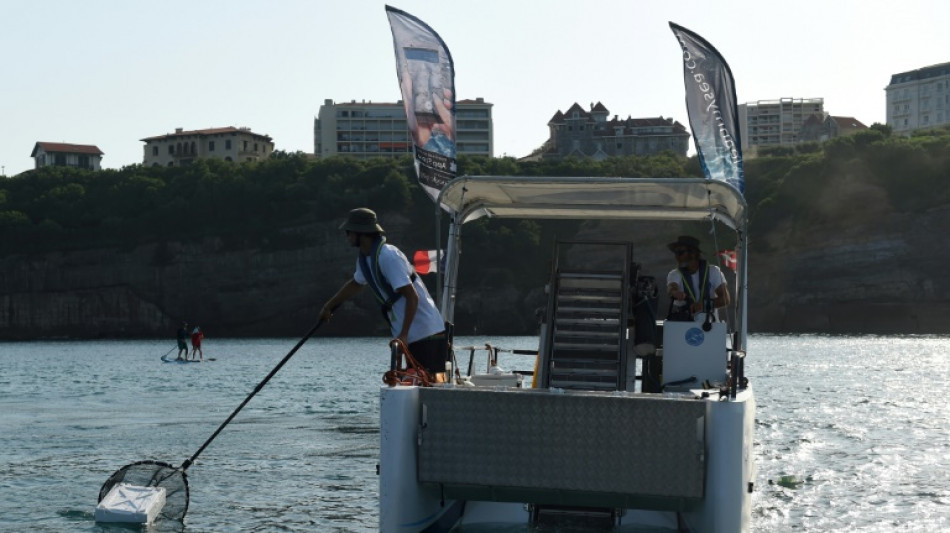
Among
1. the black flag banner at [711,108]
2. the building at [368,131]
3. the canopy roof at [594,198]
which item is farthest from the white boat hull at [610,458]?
the building at [368,131]

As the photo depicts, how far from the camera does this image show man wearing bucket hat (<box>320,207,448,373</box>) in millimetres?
9398

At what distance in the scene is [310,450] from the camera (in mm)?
18344

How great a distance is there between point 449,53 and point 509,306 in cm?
8668

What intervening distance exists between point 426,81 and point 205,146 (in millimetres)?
155592

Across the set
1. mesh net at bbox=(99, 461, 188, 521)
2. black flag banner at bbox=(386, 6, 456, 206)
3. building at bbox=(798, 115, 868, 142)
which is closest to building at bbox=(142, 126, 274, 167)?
building at bbox=(798, 115, 868, 142)

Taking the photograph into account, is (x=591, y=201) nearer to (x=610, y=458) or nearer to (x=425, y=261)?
(x=425, y=261)

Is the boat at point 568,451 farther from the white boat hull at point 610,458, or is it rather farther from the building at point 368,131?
the building at point 368,131

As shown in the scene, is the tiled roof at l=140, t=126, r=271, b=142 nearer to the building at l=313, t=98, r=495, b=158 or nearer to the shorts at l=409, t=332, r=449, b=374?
the building at l=313, t=98, r=495, b=158

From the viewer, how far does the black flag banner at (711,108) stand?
15758 mm

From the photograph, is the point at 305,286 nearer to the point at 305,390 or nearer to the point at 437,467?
the point at 305,390

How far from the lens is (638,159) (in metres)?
117

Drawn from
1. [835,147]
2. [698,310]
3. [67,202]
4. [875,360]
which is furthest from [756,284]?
[698,310]

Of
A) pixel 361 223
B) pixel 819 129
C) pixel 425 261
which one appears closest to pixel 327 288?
pixel 425 261

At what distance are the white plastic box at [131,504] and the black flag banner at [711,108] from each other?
7.75 metres
